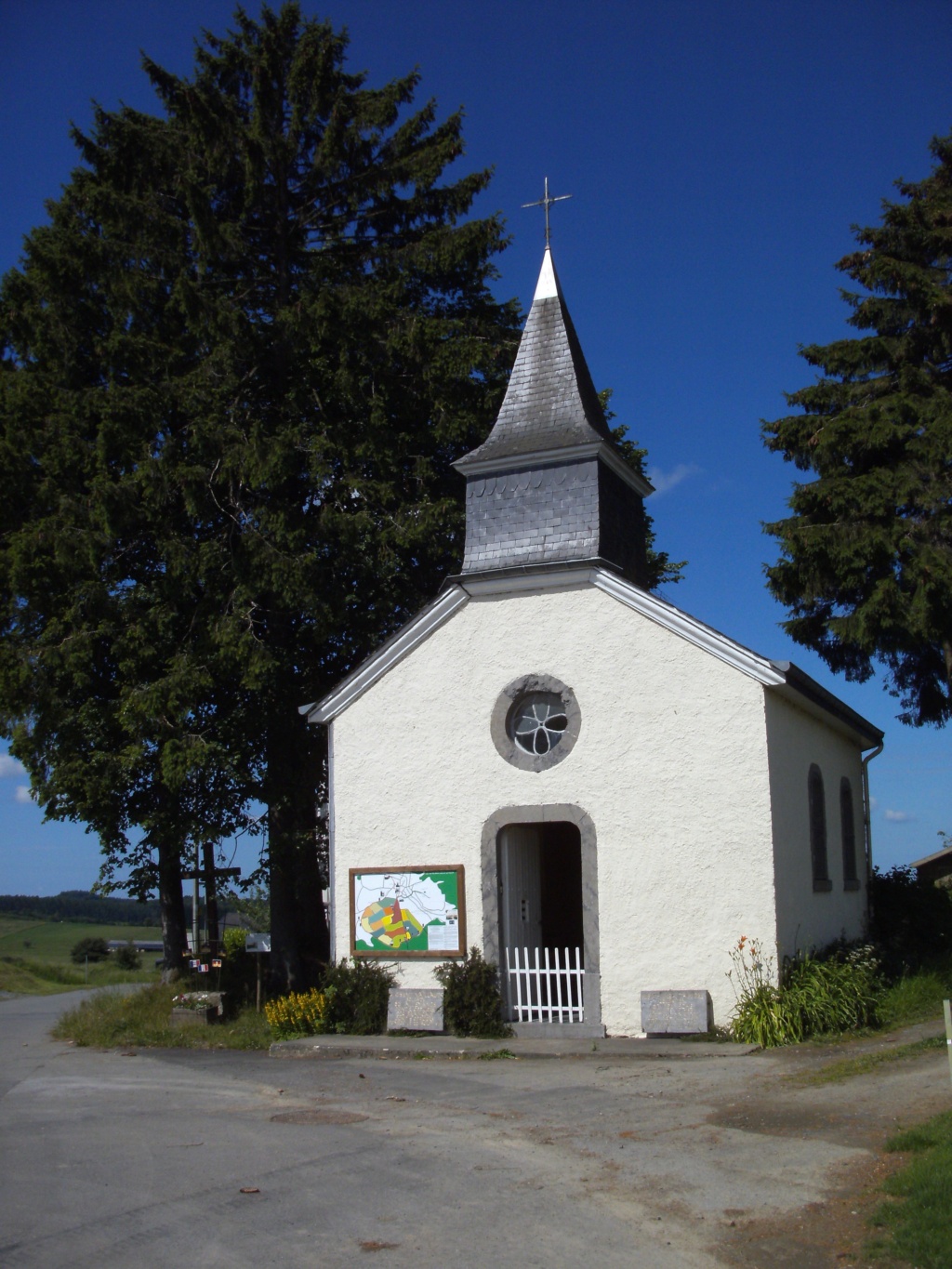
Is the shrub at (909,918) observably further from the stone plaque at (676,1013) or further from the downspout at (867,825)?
the stone plaque at (676,1013)

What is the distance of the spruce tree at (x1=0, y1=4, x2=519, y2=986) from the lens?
18297mm

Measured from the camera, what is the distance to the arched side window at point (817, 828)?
49.7 ft

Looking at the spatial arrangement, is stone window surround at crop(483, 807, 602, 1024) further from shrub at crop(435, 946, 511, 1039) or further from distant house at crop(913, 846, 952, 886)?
distant house at crop(913, 846, 952, 886)

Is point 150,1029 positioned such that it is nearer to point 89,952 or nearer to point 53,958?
point 89,952

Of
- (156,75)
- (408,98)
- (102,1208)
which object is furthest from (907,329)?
(102,1208)

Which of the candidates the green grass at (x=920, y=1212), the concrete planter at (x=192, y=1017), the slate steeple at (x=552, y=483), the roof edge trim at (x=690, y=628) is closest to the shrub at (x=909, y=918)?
the roof edge trim at (x=690, y=628)

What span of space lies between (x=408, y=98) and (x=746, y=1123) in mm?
18717

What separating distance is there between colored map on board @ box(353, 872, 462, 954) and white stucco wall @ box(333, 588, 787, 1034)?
0.21m

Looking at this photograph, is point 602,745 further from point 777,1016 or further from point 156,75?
point 156,75

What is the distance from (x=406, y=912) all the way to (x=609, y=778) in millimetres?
3170

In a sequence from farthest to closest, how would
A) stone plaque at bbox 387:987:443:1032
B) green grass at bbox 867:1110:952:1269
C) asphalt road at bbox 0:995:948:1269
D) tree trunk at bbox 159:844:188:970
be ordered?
tree trunk at bbox 159:844:188:970 < stone plaque at bbox 387:987:443:1032 < asphalt road at bbox 0:995:948:1269 < green grass at bbox 867:1110:952:1269

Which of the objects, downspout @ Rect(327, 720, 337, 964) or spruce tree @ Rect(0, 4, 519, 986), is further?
spruce tree @ Rect(0, 4, 519, 986)

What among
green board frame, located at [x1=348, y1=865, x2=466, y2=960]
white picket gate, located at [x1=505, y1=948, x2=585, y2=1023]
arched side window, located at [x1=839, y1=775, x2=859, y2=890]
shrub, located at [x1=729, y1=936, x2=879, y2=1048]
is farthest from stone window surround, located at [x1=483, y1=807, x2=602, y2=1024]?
arched side window, located at [x1=839, y1=775, x2=859, y2=890]

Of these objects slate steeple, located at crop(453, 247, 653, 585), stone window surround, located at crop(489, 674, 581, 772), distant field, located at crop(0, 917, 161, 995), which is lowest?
distant field, located at crop(0, 917, 161, 995)
